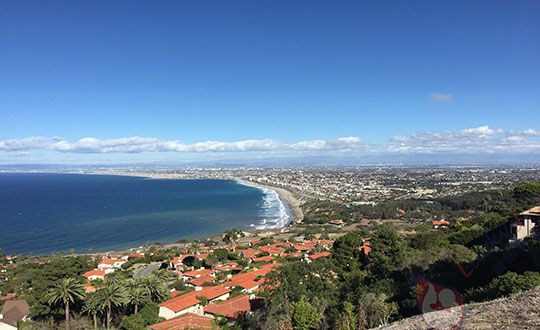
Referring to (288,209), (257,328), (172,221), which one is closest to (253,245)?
(257,328)

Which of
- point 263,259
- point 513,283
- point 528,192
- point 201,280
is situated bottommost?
point 263,259

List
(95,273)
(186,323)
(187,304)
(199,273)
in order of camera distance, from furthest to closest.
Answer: (95,273) → (199,273) → (187,304) → (186,323)

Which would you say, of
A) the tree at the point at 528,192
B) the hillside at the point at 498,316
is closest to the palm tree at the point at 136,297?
the hillside at the point at 498,316

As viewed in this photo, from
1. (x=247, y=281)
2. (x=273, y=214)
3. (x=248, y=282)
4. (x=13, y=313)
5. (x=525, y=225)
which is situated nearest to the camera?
(x=525, y=225)

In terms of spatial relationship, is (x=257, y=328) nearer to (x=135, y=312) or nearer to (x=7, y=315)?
(x=135, y=312)

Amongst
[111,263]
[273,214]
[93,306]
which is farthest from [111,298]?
[273,214]

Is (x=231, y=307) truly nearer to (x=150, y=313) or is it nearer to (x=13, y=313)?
(x=150, y=313)

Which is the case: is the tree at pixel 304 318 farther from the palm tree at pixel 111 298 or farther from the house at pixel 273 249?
the house at pixel 273 249
